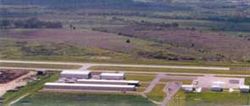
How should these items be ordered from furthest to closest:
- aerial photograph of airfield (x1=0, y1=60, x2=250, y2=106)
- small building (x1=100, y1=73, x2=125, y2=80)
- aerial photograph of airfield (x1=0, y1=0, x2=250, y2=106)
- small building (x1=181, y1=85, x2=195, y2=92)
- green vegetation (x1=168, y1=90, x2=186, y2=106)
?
1. small building (x1=100, y1=73, x2=125, y2=80)
2. small building (x1=181, y1=85, x2=195, y2=92)
3. aerial photograph of airfield (x1=0, y1=0, x2=250, y2=106)
4. aerial photograph of airfield (x1=0, y1=60, x2=250, y2=106)
5. green vegetation (x1=168, y1=90, x2=186, y2=106)

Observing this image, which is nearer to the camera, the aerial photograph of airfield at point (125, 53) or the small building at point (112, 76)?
the aerial photograph of airfield at point (125, 53)

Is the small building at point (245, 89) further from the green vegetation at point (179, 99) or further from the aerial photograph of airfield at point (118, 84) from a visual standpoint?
the green vegetation at point (179, 99)

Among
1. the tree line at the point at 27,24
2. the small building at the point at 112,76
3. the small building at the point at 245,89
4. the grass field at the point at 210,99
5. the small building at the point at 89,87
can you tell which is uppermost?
the tree line at the point at 27,24

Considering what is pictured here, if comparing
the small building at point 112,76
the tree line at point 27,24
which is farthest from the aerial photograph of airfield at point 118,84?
the tree line at point 27,24

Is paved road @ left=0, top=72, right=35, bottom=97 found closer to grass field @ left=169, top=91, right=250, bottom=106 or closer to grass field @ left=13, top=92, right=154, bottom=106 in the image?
grass field @ left=13, top=92, right=154, bottom=106

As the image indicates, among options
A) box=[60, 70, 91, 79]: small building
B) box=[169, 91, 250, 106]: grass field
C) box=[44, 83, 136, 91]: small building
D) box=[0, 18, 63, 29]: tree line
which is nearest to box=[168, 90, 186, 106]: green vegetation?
box=[169, 91, 250, 106]: grass field

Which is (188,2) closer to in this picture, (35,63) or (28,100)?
(35,63)
